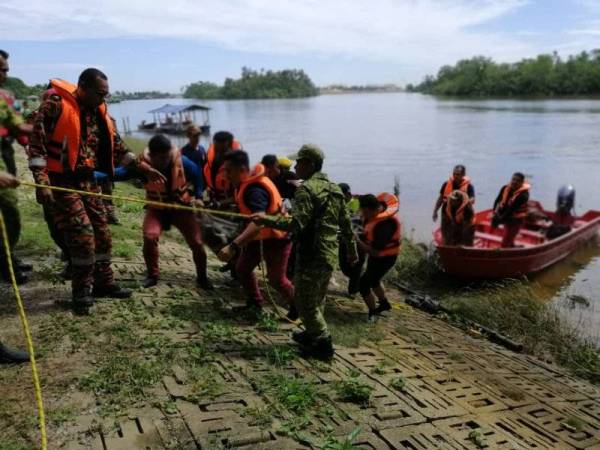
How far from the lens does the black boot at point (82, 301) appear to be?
4293 mm

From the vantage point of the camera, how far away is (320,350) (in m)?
4.26

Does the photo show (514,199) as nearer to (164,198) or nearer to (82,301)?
(164,198)

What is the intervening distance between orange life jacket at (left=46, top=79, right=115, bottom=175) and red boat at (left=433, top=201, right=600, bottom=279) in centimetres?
672

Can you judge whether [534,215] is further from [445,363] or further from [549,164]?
[549,164]

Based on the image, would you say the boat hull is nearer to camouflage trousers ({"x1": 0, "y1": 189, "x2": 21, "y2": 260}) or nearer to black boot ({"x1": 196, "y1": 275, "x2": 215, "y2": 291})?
black boot ({"x1": 196, "y1": 275, "x2": 215, "y2": 291})

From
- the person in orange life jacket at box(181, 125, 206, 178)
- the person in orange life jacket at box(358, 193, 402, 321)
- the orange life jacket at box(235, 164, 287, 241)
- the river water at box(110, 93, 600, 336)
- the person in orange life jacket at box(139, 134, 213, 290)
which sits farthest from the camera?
the river water at box(110, 93, 600, 336)

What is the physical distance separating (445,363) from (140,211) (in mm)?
6743

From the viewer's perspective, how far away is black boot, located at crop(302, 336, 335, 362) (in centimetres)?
423

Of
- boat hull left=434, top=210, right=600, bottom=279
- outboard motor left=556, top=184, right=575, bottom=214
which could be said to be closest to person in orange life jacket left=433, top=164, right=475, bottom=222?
Answer: boat hull left=434, top=210, right=600, bottom=279

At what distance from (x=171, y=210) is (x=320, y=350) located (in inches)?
85.0

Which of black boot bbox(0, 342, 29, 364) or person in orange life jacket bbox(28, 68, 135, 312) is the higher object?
person in orange life jacket bbox(28, 68, 135, 312)

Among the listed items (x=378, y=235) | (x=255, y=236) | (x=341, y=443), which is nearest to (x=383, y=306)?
(x=378, y=235)

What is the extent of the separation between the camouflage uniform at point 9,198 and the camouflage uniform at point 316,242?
5.96 feet

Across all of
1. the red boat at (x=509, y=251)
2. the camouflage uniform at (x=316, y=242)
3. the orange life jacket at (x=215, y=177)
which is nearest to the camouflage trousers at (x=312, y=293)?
the camouflage uniform at (x=316, y=242)
